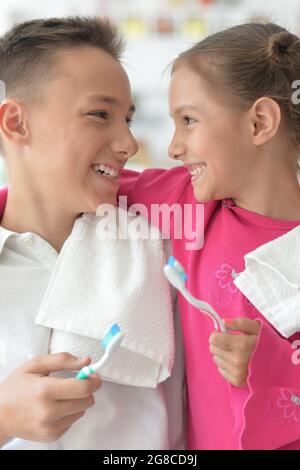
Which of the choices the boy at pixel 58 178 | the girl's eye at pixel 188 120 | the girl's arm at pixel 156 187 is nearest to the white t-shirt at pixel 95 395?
the boy at pixel 58 178

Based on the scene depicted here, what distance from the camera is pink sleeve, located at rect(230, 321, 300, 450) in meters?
0.91

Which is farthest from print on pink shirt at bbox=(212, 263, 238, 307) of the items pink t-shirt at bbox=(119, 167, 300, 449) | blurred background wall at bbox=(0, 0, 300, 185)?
blurred background wall at bbox=(0, 0, 300, 185)

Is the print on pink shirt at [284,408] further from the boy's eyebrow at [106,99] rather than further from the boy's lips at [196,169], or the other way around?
the boy's eyebrow at [106,99]

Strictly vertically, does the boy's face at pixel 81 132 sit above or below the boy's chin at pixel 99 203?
above

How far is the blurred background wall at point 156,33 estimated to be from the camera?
7.43 feet

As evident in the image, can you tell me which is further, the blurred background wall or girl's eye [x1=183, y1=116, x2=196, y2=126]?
the blurred background wall

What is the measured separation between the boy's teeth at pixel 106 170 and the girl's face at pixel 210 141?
121mm

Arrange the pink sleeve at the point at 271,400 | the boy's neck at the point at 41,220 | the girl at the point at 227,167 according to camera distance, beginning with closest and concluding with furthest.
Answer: the pink sleeve at the point at 271,400, the girl at the point at 227,167, the boy's neck at the point at 41,220

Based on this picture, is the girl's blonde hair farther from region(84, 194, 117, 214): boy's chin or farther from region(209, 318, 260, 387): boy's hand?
region(209, 318, 260, 387): boy's hand

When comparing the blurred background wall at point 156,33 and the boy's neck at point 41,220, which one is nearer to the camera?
the boy's neck at point 41,220

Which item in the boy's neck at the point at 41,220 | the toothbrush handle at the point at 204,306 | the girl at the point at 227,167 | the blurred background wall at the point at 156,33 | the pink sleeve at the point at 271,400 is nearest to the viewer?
the toothbrush handle at the point at 204,306

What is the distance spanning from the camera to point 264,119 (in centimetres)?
109

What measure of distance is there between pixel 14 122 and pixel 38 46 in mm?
153

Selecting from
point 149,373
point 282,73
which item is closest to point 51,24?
point 282,73
